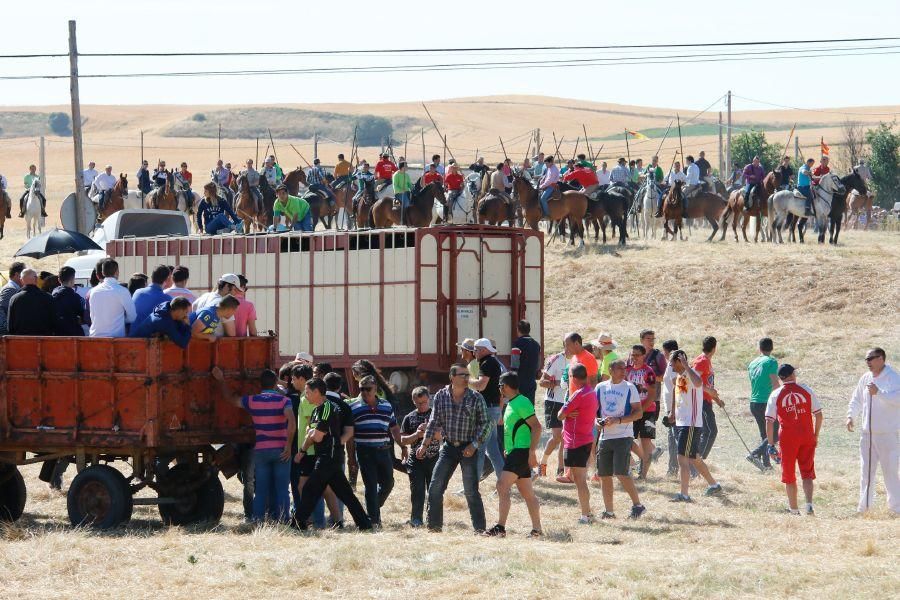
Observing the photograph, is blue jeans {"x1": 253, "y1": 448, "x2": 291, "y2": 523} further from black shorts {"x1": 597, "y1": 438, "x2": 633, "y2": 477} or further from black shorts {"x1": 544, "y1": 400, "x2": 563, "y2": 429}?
black shorts {"x1": 544, "y1": 400, "x2": 563, "y2": 429}

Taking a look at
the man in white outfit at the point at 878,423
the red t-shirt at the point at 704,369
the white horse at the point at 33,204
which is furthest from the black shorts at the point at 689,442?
the white horse at the point at 33,204

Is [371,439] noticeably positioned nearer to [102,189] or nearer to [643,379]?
[643,379]

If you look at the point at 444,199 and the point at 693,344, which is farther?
the point at 444,199

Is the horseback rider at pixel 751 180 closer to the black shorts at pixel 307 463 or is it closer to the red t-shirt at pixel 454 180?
the red t-shirt at pixel 454 180

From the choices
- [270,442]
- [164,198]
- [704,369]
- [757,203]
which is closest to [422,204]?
[757,203]

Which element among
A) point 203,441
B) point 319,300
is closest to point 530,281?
point 319,300

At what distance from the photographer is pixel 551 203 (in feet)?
118

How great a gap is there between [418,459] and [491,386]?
6.94ft

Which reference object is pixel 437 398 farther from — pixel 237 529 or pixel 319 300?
pixel 319 300

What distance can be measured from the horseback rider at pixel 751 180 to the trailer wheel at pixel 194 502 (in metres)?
25.9

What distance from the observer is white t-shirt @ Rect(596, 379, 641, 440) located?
46.3 ft

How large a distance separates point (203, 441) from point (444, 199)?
22.3 meters

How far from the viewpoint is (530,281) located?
833 inches

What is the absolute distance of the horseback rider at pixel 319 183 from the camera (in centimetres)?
Answer: 3991
